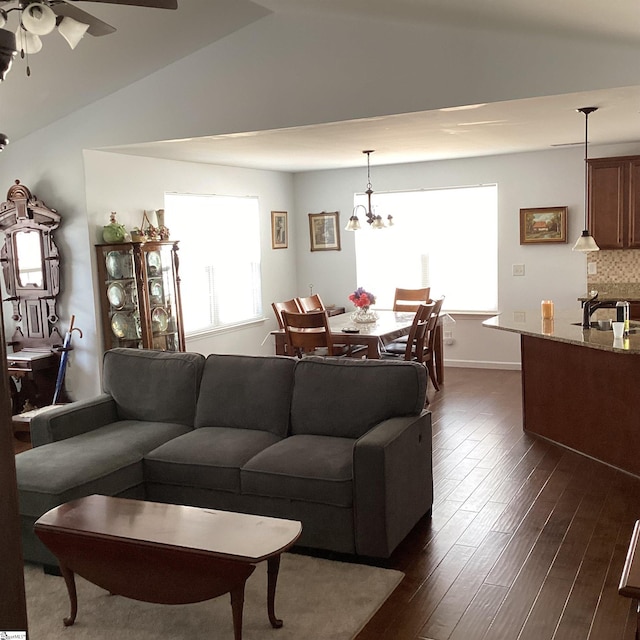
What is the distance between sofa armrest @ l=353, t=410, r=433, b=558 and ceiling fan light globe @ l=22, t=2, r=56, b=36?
86.3 inches

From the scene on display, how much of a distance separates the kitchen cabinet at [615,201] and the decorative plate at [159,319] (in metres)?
4.28

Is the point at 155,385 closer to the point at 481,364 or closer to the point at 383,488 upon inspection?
the point at 383,488

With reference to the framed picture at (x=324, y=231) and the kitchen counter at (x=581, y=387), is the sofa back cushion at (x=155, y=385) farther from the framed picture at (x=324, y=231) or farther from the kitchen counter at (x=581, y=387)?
the framed picture at (x=324, y=231)

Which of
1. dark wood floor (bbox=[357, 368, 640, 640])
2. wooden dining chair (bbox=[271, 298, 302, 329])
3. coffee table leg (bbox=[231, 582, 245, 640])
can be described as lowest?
dark wood floor (bbox=[357, 368, 640, 640])

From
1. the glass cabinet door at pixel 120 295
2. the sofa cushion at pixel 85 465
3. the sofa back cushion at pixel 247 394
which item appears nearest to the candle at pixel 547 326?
the sofa back cushion at pixel 247 394

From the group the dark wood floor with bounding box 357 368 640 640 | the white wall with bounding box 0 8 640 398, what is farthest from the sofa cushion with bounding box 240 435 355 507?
the white wall with bounding box 0 8 640 398

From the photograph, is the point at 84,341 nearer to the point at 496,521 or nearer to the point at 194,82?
the point at 194,82

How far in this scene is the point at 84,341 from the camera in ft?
20.2

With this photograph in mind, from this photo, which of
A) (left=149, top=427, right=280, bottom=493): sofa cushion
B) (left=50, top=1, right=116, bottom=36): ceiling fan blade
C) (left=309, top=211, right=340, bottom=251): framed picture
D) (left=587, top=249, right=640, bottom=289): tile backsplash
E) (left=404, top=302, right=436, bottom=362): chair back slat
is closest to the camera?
(left=50, top=1, right=116, bottom=36): ceiling fan blade

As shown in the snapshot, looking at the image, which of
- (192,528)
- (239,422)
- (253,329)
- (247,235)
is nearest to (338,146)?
(247,235)

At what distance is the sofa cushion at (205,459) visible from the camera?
12.2 ft

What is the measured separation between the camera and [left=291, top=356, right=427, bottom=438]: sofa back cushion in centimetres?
388

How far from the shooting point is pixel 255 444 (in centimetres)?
394

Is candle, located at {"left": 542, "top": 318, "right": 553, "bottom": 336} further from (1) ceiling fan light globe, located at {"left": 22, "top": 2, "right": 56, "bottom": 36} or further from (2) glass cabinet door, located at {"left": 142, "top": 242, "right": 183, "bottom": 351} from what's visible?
(1) ceiling fan light globe, located at {"left": 22, "top": 2, "right": 56, "bottom": 36}
